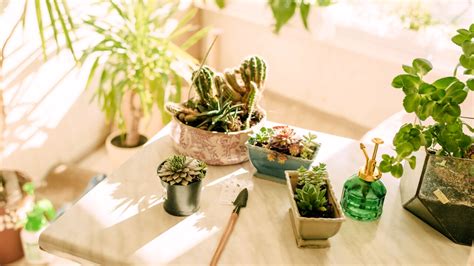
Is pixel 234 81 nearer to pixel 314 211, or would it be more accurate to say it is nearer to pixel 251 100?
pixel 251 100

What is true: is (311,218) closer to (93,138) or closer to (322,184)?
(322,184)

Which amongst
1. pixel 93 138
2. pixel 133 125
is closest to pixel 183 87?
pixel 133 125

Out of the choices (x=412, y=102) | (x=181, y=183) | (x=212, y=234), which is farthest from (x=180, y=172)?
(x=412, y=102)

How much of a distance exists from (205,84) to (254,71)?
0.14m

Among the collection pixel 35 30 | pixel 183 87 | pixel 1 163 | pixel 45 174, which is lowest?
pixel 45 174

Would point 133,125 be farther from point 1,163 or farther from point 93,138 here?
point 1,163

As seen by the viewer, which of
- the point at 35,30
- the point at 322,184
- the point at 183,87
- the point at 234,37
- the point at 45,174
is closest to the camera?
the point at 322,184

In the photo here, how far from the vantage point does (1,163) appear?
200 centimetres

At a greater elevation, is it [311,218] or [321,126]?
[311,218]

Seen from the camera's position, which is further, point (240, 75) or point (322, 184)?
point (240, 75)

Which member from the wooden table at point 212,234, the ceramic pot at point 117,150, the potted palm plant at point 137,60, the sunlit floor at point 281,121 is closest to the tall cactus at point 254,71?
the wooden table at point 212,234

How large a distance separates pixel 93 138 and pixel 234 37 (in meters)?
0.95

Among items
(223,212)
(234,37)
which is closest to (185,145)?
(223,212)

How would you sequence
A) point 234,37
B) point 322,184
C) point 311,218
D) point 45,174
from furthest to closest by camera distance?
1. point 234,37
2. point 45,174
3. point 322,184
4. point 311,218
